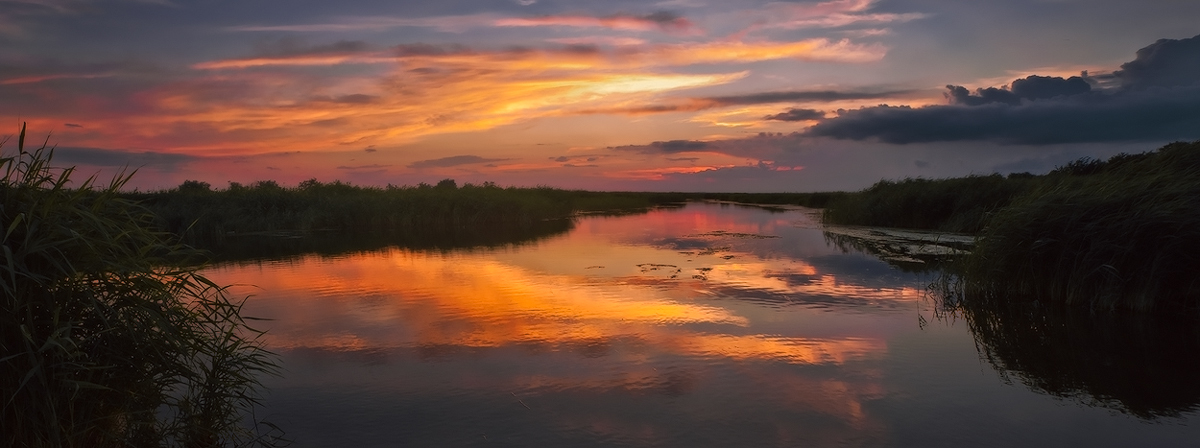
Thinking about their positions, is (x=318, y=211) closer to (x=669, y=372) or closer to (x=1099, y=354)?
(x=669, y=372)

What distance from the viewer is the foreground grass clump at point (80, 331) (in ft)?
13.4

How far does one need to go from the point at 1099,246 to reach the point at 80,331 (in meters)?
10.9

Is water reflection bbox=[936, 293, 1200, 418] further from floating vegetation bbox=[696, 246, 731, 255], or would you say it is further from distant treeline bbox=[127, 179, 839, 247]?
distant treeline bbox=[127, 179, 839, 247]

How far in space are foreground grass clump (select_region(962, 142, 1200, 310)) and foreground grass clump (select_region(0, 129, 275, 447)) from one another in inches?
398

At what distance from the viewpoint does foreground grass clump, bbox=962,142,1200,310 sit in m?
9.10

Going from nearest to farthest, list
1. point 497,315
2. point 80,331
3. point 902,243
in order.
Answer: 1. point 80,331
2. point 497,315
3. point 902,243

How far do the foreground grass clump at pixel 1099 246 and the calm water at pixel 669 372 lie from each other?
1.28 m

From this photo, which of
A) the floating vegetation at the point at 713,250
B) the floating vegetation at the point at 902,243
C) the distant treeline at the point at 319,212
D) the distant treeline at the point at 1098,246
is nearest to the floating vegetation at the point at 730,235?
the floating vegetation at the point at 902,243

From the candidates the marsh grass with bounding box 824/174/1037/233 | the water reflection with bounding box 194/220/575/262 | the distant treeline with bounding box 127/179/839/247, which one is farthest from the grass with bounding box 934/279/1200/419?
the distant treeline with bounding box 127/179/839/247

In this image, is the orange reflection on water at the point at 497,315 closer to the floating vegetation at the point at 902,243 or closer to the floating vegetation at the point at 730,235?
the floating vegetation at the point at 902,243

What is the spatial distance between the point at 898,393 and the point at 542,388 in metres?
3.14

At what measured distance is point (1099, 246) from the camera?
9406 millimetres

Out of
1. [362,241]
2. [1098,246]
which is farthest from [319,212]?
[1098,246]

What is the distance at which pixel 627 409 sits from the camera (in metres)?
5.90
